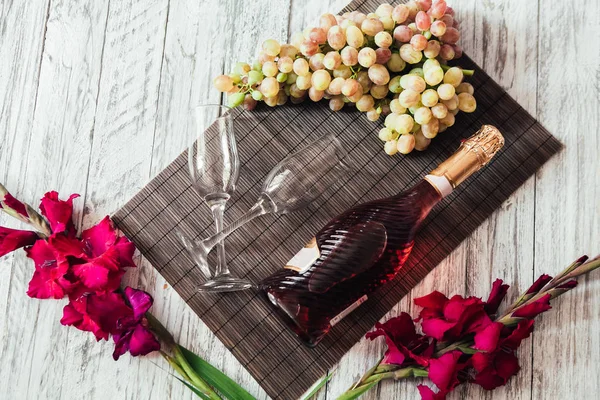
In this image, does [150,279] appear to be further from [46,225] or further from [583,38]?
[583,38]

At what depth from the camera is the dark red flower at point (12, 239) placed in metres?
1.07

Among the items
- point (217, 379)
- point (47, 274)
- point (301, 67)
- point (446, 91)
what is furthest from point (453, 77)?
point (47, 274)

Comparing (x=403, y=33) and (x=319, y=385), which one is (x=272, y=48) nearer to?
(x=403, y=33)

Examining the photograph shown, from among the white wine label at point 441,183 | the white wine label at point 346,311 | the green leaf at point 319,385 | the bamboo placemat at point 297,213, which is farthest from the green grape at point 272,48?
the green leaf at point 319,385

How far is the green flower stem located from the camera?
3.52 feet

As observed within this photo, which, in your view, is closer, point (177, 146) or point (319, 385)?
point (319, 385)

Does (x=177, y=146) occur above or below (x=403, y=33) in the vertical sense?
below

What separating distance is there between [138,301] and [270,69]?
431mm

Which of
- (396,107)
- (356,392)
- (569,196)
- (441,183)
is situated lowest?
(356,392)

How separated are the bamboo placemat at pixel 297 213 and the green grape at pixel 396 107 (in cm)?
9

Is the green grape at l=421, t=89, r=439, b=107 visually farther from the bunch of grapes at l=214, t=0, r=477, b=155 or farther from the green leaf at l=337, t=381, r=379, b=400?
the green leaf at l=337, t=381, r=379, b=400

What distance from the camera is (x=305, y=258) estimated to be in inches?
40.9

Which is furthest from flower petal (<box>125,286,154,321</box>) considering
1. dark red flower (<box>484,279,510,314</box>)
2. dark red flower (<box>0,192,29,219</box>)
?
dark red flower (<box>484,279,510,314</box>)

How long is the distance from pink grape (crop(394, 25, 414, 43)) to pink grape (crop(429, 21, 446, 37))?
0.04m
